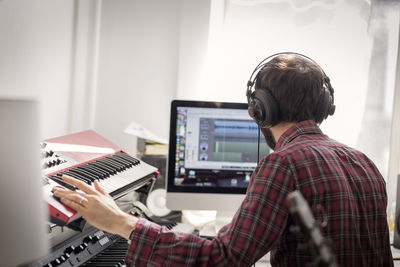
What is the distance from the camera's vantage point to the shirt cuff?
1.01 m

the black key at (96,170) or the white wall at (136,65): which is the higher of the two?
the white wall at (136,65)

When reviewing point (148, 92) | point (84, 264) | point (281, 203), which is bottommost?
point (84, 264)

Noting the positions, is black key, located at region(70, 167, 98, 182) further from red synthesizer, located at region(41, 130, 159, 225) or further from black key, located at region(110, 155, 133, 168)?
black key, located at region(110, 155, 133, 168)

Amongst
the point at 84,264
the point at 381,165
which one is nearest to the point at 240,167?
the point at 84,264

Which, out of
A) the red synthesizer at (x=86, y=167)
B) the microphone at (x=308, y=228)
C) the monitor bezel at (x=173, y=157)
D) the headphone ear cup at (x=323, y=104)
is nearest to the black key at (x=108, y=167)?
the red synthesizer at (x=86, y=167)

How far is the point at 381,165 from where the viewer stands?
2.33 m

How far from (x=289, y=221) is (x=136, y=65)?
5.10ft

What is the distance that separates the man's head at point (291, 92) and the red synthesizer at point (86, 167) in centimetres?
50

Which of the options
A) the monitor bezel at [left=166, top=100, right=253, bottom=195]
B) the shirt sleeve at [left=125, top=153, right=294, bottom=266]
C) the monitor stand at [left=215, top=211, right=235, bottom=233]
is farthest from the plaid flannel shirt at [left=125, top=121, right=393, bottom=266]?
the monitor stand at [left=215, top=211, right=235, bottom=233]

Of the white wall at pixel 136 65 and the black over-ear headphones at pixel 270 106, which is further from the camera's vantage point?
the white wall at pixel 136 65

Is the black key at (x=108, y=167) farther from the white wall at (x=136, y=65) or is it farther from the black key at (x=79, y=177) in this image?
the white wall at (x=136, y=65)

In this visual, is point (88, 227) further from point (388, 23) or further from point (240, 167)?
point (388, 23)

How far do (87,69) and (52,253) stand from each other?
1.36 m

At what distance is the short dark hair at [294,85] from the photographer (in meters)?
1.08
